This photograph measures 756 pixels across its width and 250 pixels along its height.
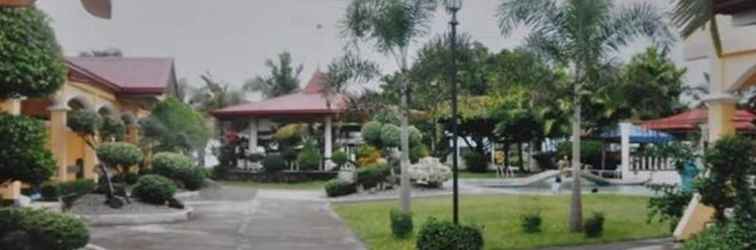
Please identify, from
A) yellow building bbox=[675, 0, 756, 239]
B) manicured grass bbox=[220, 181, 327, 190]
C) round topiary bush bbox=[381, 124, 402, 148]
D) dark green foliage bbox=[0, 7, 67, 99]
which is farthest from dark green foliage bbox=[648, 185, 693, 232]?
manicured grass bbox=[220, 181, 327, 190]

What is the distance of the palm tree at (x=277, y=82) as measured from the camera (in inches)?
1875

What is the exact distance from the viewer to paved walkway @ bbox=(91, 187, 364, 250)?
12078 mm

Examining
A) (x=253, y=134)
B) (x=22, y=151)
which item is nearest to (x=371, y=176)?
(x=253, y=134)

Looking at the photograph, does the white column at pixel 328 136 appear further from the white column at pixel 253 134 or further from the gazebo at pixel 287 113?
the white column at pixel 253 134

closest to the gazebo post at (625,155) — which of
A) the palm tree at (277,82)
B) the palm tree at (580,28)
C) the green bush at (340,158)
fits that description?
the green bush at (340,158)

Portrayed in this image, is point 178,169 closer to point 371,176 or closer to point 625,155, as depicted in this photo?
point 371,176

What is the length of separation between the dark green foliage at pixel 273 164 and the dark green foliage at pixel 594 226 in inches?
796

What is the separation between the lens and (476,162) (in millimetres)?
37688

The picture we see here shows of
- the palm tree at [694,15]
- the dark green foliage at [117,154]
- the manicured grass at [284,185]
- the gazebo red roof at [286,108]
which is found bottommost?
the manicured grass at [284,185]

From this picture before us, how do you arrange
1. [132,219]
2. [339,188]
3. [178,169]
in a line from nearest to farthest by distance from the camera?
[132,219], [178,169], [339,188]

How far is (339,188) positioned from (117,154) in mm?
7323

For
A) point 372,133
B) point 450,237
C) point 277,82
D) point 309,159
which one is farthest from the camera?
point 277,82

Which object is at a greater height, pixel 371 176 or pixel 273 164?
pixel 273 164

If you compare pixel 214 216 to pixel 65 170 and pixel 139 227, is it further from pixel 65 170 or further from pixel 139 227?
pixel 65 170
